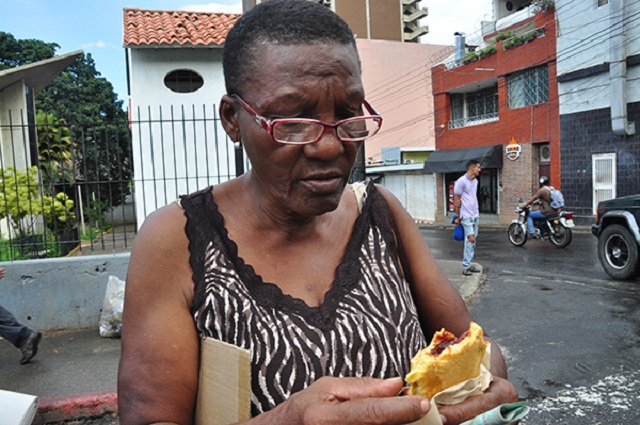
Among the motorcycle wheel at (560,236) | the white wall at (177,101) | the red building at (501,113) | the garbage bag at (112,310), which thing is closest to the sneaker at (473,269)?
the motorcycle wheel at (560,236)

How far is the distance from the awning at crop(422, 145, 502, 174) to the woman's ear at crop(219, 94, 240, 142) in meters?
20.3

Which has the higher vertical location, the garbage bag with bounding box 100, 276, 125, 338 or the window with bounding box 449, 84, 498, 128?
the window with bounding box 449, 84, 498, 128

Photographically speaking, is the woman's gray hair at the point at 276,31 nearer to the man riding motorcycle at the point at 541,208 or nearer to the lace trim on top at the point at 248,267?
the lace trim on top at the point at 248,267

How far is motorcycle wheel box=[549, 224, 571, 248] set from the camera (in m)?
12.1

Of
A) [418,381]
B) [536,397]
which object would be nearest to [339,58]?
[418,381]

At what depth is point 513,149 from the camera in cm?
1981

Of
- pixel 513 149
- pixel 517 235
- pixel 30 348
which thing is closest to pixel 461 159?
pixel 513 149

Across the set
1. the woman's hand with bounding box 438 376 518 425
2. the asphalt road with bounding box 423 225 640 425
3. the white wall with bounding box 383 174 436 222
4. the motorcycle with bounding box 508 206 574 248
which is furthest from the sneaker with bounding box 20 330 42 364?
the white wall with bounding box 383 174 436 222

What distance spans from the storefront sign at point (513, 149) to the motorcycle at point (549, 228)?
24.0 ft

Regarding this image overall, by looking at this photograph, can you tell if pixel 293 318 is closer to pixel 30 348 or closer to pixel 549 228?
pixel 30 348

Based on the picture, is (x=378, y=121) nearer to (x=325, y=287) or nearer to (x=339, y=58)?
(x=339, y=58)

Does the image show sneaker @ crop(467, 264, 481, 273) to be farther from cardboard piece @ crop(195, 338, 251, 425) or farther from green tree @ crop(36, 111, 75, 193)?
cardboard piece @ crop(195, 338, 251, 425)

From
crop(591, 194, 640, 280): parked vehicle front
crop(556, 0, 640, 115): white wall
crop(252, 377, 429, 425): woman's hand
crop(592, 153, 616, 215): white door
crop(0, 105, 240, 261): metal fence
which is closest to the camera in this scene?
crop(252, 377, 429, 425): woman's hand

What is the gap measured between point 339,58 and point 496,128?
21188 mm
